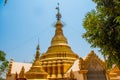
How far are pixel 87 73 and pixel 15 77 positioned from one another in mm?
11578

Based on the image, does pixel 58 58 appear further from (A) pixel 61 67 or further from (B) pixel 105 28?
(B) pixel 105 28

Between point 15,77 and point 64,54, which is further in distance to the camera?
point 64,54

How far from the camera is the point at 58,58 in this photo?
33469 millimetres

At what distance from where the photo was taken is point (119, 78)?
95.9 ft

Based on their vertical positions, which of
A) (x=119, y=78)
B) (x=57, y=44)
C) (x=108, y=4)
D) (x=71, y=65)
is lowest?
(x=119, y=78)

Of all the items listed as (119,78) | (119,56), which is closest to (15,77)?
(119,78)

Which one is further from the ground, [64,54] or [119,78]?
[64,54]

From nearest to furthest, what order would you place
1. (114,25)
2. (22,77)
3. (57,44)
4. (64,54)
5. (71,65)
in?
(114,25), (22,77), (71,65), (64,54), (57,44)

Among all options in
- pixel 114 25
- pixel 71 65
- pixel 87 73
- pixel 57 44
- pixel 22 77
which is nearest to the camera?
pixel 114 25

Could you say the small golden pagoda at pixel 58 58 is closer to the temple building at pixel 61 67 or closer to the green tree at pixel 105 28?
the temple building at pixel 61 67

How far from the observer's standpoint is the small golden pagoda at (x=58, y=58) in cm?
3241

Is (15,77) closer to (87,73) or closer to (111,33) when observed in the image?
(87,73)

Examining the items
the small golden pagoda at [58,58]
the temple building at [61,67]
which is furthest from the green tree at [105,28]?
the small golden pagoda at [58,58]

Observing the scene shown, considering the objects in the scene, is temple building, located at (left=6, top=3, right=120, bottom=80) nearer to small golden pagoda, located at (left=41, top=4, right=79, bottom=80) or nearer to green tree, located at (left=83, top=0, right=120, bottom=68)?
small golden pagoda, located at (left=41, top=4, right=79, bottom=80)
